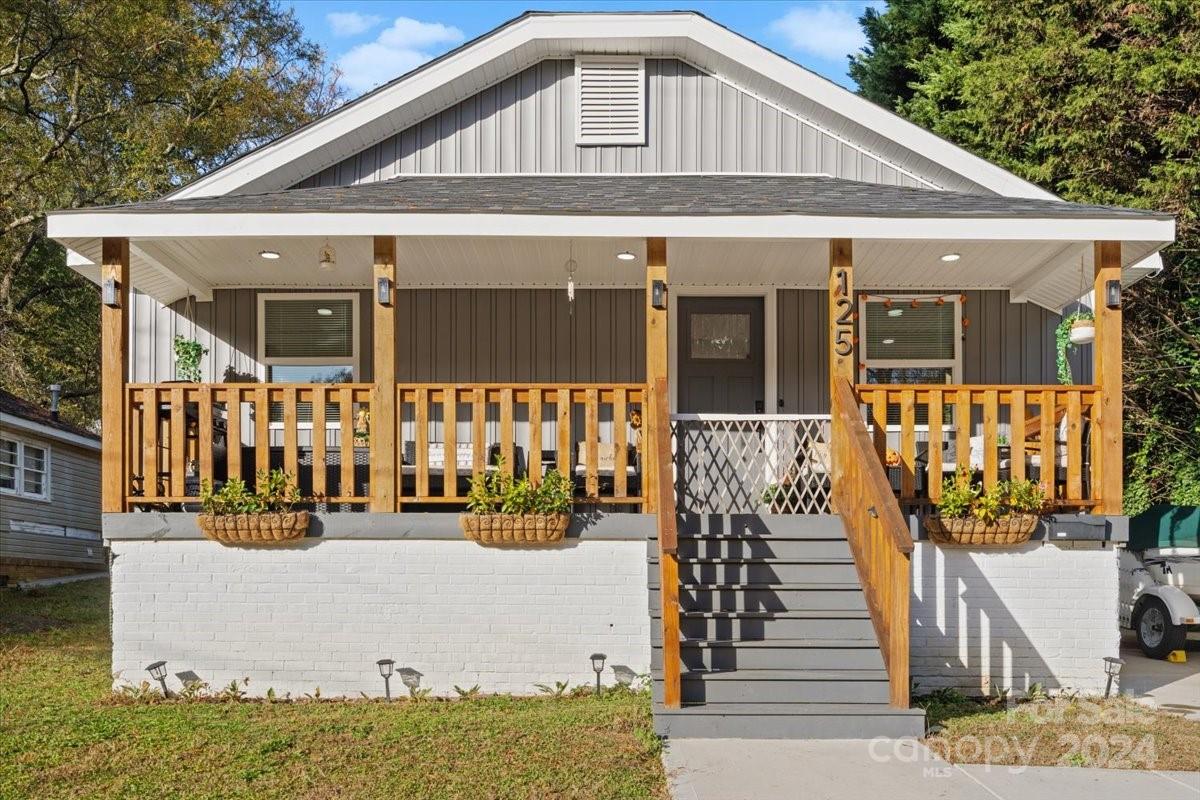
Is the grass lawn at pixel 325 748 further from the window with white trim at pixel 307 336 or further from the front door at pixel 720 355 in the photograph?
the front door at pixel 720 355

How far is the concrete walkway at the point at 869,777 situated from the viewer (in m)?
4.91

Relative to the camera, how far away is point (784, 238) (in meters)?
7.40

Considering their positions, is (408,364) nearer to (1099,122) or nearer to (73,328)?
Result: (1099,122)

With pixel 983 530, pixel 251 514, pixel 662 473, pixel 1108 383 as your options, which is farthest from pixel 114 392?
pixel 1108 383

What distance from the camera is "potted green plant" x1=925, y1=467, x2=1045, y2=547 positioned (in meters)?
6.96

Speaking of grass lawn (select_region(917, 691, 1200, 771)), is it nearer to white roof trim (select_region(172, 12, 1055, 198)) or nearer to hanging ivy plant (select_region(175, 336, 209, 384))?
white roof trim (select_region(172, 12, 1055, 198))

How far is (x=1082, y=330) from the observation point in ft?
26.1

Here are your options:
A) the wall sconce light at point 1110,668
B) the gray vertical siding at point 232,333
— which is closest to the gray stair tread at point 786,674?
the wall sconce light at point 1110,668

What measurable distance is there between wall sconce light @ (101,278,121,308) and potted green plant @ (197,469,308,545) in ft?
4.54

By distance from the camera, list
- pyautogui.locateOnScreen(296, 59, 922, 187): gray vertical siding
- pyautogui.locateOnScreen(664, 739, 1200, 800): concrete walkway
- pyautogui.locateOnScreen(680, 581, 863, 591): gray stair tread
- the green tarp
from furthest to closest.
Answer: the green tarp, pyautogui.locateOnScreen(296, 59, 922, 187): gray vertical siding, pyautogui.locateOnScreen(680, 581, 863, 591): gray stair tread, pyautogui.locateOnScreen(664, 739, 1200, 800): concrete walkway

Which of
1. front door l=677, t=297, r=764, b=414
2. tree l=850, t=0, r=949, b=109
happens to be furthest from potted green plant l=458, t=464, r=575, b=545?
tree l=850, t=0, r=949, b=109

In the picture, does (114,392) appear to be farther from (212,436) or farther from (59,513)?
(59,513)

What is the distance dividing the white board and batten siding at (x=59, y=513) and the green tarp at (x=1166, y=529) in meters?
15.0

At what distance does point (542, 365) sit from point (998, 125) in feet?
33.8
